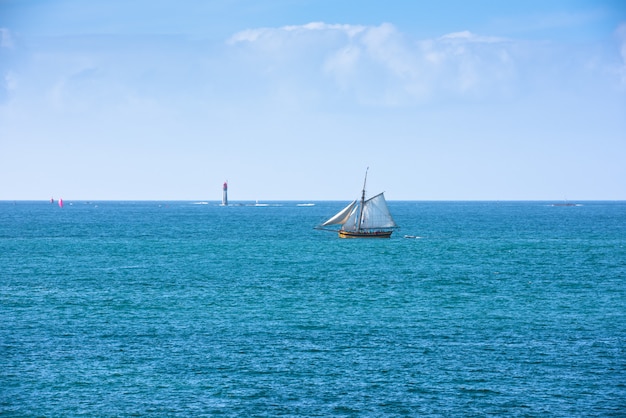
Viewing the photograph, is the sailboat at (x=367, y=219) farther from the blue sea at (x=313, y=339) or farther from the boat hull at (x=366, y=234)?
the blue sea at (x=313, y=339)

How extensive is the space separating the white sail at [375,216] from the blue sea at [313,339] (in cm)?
4550

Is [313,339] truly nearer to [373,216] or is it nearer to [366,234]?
[366,234]

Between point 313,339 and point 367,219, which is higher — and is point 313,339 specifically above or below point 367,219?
A: below

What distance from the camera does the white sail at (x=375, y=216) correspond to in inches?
6029

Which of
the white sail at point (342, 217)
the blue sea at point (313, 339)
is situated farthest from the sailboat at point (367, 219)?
the blue sea at point (313, 339)

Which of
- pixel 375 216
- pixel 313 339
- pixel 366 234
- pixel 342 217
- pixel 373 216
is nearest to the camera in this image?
pixel 313 339

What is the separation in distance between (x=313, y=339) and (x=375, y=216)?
102 m

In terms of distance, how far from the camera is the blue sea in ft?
135

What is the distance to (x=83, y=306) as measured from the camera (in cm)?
6812

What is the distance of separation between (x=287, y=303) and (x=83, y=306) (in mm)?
18528

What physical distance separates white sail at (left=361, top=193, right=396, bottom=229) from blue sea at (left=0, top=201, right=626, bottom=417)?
45.5m

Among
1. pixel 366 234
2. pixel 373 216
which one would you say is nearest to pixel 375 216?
pixel 373 216

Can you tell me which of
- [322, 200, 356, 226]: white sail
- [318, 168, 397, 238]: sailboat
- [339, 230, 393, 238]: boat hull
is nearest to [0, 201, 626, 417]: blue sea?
[322, 200, 356, 226]: white sail

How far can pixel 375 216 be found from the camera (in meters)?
156
